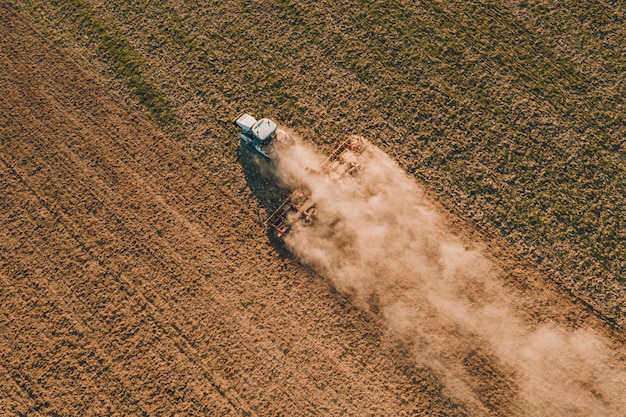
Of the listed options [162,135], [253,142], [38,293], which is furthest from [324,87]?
[38,293]

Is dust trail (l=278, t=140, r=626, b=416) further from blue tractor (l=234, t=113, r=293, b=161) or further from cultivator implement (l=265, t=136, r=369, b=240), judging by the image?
blue tractor (l=234, t=113, r=293, b=161)

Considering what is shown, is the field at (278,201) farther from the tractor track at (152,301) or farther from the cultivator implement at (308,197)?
the cultivator implement at (308,197)

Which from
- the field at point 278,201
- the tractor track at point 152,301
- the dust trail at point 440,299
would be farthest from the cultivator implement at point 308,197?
the tractor track at point 152,301

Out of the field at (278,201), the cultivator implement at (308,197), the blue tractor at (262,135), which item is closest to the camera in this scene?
the field at (278,201)

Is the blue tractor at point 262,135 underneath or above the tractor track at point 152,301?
above

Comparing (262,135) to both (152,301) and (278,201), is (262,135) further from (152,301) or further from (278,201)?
(152,301)

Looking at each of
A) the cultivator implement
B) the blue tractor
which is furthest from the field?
the blue tractor
